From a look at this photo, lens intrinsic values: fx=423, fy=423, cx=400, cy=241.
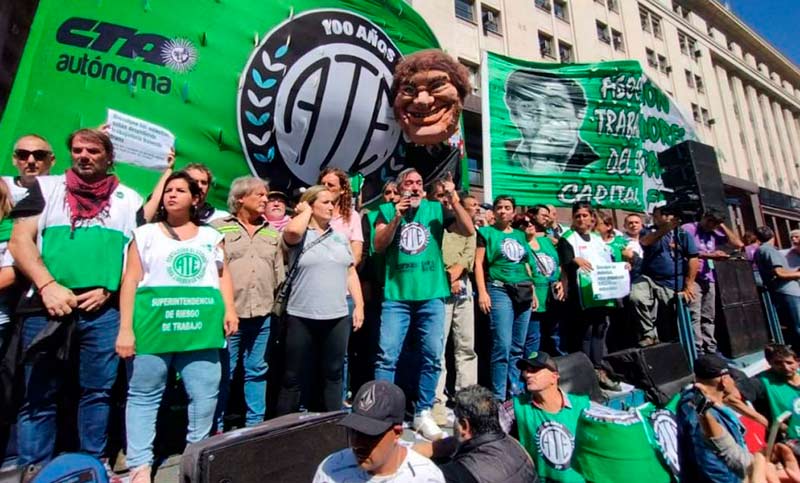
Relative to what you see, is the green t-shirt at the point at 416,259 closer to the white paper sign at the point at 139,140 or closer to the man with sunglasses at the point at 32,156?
the white paper sign at the point at 139,140

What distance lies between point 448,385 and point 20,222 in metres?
2.97

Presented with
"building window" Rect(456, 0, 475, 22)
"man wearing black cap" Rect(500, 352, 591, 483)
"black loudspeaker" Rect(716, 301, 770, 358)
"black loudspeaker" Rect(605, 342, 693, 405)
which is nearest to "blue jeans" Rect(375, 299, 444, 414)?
"man wearing black cap" Rect(500, 352, 591, 483)

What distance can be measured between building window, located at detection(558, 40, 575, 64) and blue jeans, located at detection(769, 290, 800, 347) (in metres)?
15.3

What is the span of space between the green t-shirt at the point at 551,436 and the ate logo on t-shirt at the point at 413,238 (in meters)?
1.14

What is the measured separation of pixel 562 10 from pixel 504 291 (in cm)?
1972

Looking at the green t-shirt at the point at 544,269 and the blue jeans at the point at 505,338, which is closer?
the blue jeans at the point at 505,338

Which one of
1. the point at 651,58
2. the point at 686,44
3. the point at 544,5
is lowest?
the point at 544,5

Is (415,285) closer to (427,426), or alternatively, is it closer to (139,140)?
(427,426)

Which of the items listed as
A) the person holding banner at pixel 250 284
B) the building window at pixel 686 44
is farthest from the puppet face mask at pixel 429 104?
the building window at pixel 686 44

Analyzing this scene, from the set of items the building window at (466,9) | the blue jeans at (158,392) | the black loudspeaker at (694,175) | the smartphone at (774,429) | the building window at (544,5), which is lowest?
the smartphone at (774,429)

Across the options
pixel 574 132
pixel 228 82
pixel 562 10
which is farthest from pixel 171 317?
pixel 562 10

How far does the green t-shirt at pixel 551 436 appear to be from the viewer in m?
2.21

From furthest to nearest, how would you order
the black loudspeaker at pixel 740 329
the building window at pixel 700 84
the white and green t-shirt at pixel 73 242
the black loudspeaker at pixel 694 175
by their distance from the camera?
the building window at pixel 700 84 < the black loudspeaker at pixel 740 329 < the black loudspeaker at pixel 694 175 < the white and green t-shirt at pixel 73 242

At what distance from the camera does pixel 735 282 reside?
17.6ft
